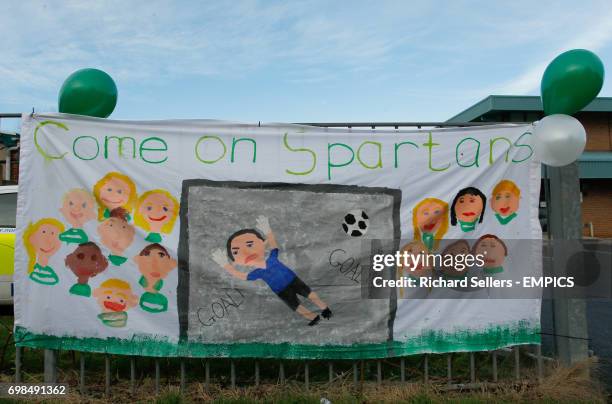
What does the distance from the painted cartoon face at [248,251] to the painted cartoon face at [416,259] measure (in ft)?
3.88

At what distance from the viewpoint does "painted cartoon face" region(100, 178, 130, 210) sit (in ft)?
12.5

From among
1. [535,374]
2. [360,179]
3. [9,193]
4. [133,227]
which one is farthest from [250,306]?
[9,193]

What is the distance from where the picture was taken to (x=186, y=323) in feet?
12.4

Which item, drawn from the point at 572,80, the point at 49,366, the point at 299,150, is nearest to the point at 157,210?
the point at 299,150

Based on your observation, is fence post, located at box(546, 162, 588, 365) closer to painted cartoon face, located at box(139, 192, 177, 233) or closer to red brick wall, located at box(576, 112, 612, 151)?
painted cartoon face, located at box(139, 192, 177, 233)

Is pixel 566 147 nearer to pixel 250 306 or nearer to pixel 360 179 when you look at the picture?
pixel 360 179

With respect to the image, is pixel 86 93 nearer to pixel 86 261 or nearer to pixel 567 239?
pixel 86 261

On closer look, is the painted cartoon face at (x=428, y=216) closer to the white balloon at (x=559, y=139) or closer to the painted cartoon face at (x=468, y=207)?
the painted cartoon face at (x=468, y=207)

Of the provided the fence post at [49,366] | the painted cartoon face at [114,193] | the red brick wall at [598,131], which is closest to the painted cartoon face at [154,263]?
the painted cartoon face at [114,193]

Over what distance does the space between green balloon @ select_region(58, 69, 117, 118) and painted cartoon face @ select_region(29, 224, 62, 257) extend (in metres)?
1.00

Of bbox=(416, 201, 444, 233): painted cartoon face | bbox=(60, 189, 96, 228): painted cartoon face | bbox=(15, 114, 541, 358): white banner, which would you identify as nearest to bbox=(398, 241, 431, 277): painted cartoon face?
bbox=(15, 114, 541, 358): white banner

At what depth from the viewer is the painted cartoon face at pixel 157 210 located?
3.82 metres

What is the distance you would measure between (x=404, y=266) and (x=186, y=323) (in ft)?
6.12

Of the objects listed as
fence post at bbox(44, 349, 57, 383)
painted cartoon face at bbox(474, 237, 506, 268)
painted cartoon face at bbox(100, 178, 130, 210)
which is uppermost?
painted cartoon face at bbox(100, 178, 130, 210)
